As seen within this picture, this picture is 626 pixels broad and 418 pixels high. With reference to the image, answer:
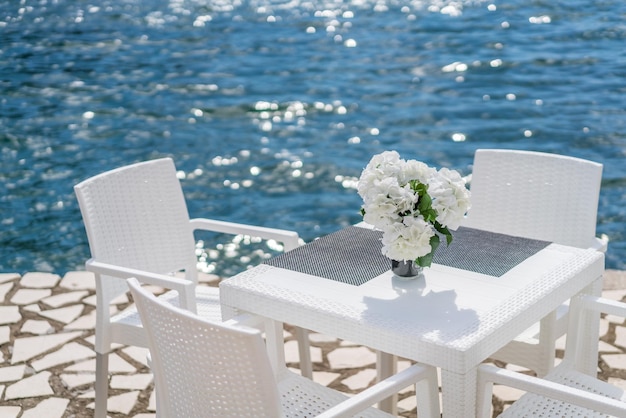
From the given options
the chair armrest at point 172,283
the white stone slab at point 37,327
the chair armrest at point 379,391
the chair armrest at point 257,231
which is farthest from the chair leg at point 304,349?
the white stone slab at point 37,327

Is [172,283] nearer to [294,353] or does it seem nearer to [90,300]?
[294,353]

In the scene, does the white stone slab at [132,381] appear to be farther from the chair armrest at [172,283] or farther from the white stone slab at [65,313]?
the chair armrest at [172,283]

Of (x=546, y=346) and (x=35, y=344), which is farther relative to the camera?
(x=35, y=344)

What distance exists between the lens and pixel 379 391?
2314 millimetres

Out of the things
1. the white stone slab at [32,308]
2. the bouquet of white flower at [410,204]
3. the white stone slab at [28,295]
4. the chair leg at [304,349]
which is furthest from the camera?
the white stone slab at [28,295]

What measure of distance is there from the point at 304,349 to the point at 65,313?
1568 millimetres

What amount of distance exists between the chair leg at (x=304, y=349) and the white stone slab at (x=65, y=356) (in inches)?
42.6

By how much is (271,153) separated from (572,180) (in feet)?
17.5

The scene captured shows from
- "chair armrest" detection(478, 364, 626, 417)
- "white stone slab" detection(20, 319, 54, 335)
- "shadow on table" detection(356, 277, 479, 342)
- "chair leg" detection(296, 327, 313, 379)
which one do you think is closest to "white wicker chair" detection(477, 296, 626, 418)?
"chair armrest" detection(478, 364, 626, 417)

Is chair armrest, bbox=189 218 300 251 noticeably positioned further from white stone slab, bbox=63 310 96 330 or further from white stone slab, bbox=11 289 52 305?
white stone slab, bbox=11 289 52 305

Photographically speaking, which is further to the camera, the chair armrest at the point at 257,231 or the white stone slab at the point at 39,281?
the white stone slab at the point at 39,281

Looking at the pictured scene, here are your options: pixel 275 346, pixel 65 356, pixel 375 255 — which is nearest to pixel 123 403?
pixel 65 356

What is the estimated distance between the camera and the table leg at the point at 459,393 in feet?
7.73

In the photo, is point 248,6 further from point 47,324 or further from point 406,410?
point 406,410
